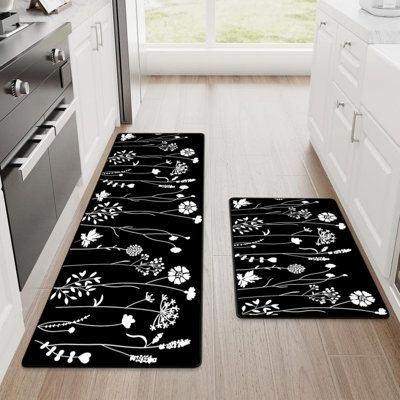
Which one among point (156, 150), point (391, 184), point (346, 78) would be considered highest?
point (346, 78)

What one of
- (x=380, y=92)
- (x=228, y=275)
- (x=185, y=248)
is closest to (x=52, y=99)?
(x=185, y=248)

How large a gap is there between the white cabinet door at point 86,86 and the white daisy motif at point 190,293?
3.39 ft

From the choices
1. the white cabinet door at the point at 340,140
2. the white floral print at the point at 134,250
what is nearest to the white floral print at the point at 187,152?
the white cabinet door at the point at 340,140

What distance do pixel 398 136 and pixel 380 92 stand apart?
0.29 meters

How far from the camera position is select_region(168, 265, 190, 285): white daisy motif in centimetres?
232

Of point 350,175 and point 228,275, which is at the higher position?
point 350,175

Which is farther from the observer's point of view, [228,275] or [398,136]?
[228,275]

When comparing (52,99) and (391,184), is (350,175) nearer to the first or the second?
(391,184)

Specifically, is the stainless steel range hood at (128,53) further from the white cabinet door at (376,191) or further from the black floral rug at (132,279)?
the white cabinet door at (376,191)

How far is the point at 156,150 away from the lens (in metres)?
3.66

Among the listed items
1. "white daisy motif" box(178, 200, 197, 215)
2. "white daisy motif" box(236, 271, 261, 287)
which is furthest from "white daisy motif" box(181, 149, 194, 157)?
"white daisy motif" box(236, 271, 261, 287)

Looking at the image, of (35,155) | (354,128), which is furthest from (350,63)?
(35,155)

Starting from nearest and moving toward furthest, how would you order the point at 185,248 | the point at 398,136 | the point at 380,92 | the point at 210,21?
the point at 398,136, the point at 380,92, the point at 185,248, the point at 210,21

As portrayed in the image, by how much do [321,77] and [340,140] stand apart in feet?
2.07
